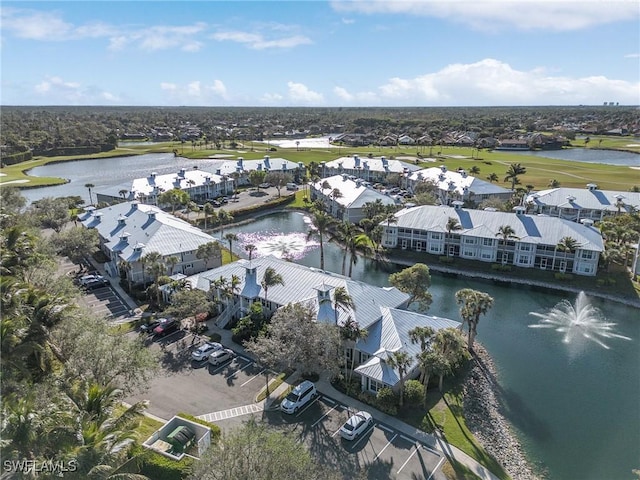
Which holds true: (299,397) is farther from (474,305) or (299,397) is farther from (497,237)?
(497,237)

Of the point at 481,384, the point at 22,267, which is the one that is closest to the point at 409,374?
the point at 481,384

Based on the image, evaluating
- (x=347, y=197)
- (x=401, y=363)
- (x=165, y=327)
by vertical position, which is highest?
(x=347, y=197)

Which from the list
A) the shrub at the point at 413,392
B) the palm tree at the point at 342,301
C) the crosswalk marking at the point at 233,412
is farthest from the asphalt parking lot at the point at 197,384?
the shrub at the point at 413,392

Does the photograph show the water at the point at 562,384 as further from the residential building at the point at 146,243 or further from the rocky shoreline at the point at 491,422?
the residential building at the point at 146,243

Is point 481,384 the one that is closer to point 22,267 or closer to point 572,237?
point 572,237

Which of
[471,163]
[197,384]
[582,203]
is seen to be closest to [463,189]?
[582,203]
